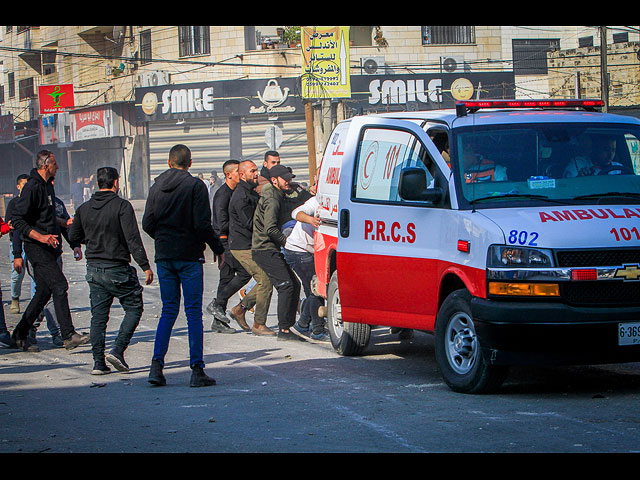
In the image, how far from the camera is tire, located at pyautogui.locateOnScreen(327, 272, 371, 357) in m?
8.99

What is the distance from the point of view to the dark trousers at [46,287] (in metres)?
9.91

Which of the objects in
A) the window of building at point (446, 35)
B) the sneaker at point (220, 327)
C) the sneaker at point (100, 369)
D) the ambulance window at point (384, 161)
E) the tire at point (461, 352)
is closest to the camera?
the tire at point (461, 352)

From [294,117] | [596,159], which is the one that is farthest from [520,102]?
[294,117]

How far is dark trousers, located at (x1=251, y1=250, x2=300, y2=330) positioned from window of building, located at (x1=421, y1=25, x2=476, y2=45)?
88.6 feet

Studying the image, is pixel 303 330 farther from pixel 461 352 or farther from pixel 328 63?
pixel 328 63

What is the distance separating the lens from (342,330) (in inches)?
363

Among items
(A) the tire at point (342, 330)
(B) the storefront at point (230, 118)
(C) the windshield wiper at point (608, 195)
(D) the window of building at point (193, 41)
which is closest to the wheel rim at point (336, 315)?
(A) the tire at point (342, 330)

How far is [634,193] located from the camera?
7.11m

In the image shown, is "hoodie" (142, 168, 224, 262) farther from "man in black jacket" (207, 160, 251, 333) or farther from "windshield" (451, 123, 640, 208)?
"man in black jacket" (207, 160, 251, 333)

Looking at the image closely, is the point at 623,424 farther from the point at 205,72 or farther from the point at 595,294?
the point at 205,72

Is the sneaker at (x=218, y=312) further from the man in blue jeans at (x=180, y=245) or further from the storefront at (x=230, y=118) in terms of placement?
the storefront at (x=230, y=118)

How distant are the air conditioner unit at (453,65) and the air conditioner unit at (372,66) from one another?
2.19 m

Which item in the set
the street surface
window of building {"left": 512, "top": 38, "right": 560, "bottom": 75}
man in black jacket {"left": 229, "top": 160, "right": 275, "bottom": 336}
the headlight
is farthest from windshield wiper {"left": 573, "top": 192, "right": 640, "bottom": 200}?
window of building {"left": 512, "top": 38, "right": 560, "bottom": 75}
